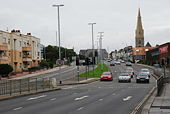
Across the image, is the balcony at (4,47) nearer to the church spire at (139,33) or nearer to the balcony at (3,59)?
the balcony at (3,59)

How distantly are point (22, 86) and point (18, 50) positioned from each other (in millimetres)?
50232

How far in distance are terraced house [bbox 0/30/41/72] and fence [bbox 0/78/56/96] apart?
3266cm

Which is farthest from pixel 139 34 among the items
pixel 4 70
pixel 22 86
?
pixel 22 86

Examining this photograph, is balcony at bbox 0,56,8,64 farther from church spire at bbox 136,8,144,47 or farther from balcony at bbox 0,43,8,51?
church spire at bbox 136,8,144,47

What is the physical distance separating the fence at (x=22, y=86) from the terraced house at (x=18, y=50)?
32.7 meters

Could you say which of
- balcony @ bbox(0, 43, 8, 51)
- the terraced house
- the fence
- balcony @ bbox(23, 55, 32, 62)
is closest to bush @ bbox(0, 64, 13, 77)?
→ the terraced house

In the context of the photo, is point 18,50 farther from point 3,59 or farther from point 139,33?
point 139,33

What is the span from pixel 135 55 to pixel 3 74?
4951 inches

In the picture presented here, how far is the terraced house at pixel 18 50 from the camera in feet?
223

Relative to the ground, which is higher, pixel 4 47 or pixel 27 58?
pixel 4 47

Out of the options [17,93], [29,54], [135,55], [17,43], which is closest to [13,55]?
[17,43]

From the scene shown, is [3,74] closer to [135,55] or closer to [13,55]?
[13,55]

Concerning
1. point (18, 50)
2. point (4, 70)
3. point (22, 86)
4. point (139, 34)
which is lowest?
point (22, 86)

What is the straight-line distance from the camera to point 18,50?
259 feet
